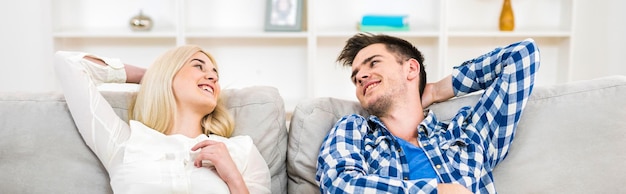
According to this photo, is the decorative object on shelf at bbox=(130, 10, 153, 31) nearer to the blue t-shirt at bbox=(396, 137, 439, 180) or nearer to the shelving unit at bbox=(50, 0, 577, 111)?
the shelving unit at bbox=(50, 0, 577, 111)

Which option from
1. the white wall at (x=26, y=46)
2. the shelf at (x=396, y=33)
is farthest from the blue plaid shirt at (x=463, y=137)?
the white wall at (x=26, y=46)

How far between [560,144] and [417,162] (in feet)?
1.35

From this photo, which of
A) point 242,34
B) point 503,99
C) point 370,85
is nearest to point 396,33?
point 242,34

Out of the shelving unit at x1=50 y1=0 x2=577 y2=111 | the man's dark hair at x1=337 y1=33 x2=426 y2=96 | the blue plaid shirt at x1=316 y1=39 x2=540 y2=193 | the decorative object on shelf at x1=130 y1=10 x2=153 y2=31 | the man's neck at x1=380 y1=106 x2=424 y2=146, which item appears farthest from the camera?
the shelving unit at x1=50 y1=0 x2=577 y2=111

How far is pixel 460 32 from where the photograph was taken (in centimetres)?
330

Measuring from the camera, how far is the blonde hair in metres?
1.77

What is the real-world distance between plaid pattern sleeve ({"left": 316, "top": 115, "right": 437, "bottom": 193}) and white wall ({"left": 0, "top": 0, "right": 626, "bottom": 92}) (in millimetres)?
2069

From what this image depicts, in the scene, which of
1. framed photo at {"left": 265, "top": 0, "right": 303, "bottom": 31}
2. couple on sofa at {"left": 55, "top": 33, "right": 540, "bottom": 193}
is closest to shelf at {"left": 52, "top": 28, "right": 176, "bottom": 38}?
framed photo at {"left": 265, "top": 0, "right": 303, "bottom": 31}

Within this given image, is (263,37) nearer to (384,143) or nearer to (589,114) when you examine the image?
(384,143)

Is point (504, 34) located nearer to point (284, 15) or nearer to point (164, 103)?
point (284, 15)

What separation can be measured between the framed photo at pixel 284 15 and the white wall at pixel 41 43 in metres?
1.20

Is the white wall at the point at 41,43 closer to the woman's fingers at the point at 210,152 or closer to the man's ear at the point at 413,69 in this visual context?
the man's ear at the point at 413,69

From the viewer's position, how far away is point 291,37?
3.47 metres

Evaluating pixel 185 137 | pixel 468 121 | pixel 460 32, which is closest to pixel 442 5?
pixel 460 32
